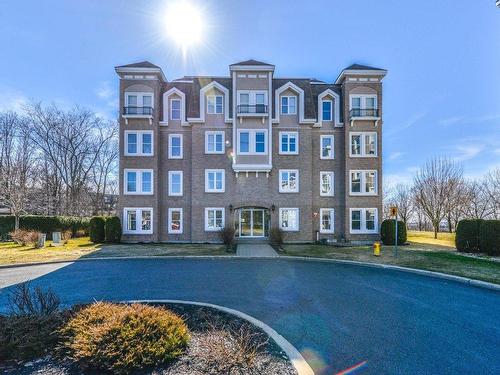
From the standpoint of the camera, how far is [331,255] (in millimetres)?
15578

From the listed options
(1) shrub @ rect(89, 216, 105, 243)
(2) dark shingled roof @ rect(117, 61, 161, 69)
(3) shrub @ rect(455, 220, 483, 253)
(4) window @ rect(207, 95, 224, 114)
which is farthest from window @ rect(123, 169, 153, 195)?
(3) shrub @ rect(455, 220, 483, 253)

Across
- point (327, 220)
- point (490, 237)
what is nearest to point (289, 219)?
point (327, 220)

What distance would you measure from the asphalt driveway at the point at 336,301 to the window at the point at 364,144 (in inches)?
493

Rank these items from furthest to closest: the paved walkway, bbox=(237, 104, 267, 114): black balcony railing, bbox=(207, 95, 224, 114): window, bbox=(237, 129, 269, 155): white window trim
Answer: bbox=(207, 95, 224, 114): window < bbox=(237, 129, 269, 155): white window trim < bbox=(237, 104, 267, 114): black balcony railing < the paved walkway

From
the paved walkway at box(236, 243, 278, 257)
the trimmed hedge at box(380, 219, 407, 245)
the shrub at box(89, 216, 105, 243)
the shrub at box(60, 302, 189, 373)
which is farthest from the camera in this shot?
the shrub at box(89, 216, 105, 243)

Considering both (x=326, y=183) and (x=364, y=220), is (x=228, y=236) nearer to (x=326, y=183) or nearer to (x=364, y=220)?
(x=326, y=183)

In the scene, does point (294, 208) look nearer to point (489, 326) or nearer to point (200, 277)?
point (200, 277)

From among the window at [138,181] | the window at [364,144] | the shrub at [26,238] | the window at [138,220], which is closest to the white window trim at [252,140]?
the window at [364,144]

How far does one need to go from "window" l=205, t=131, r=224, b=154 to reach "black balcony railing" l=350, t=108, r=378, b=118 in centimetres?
1075

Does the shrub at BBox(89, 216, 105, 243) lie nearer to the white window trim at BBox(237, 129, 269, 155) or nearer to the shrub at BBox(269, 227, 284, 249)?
the white window trim at BBox(237, 129, 269, 155)

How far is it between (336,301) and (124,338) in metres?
5.54

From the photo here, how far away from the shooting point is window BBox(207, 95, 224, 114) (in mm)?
22797

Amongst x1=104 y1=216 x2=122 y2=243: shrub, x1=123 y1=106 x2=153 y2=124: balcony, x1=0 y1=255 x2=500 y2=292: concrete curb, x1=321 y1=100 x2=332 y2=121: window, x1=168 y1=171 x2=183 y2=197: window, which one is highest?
x1=321 y1=100 x2=332 y2=121: window

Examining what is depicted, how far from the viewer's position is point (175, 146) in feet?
75.3
